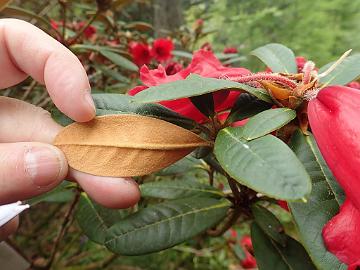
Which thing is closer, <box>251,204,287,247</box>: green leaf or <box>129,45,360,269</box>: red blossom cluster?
<box>129,45,360,269</box>: red blossom cluster

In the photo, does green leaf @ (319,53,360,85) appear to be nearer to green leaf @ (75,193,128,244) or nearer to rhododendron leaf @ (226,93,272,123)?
rhododendron leaf @ (226,93,272,123)

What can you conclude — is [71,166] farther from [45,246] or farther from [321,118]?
[45,246]

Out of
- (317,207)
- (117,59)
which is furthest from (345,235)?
(117,59)

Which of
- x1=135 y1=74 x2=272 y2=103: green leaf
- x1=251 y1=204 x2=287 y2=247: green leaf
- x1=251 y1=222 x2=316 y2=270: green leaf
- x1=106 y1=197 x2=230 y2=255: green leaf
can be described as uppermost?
x1=135 y1=74 x2=272 y2=103: green leaf

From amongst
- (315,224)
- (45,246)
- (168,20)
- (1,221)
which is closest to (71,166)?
(1,221)

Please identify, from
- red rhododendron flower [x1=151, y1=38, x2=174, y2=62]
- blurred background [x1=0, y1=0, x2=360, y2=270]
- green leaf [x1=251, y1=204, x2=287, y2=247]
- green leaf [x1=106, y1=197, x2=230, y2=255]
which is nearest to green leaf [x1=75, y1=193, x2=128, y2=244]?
blurred background [x1=0, y1=0, x2=360, y2=270]
